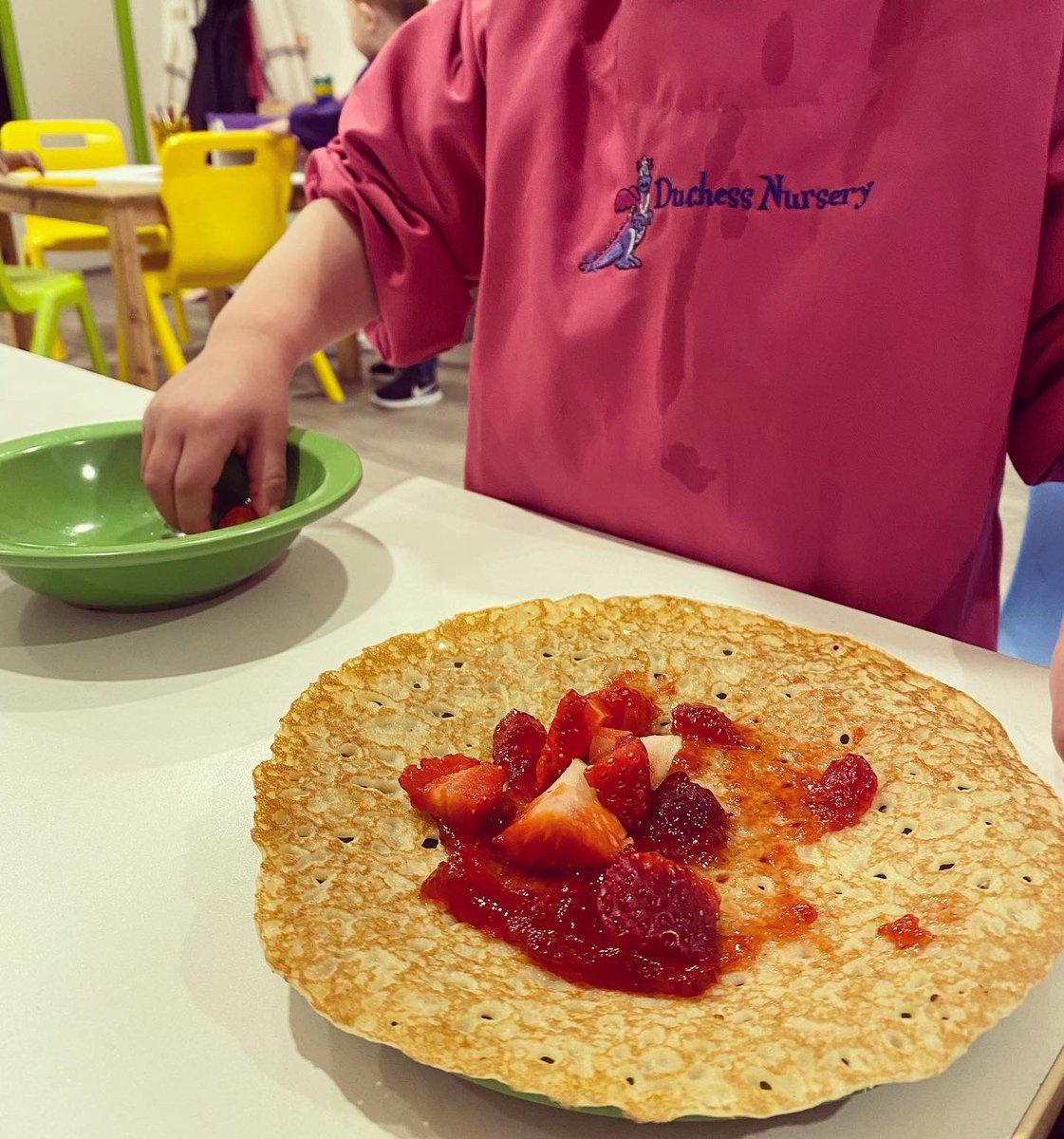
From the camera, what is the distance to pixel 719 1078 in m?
0.39

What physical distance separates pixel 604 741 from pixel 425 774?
10cm

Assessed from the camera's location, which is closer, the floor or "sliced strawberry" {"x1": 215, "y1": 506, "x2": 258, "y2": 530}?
"sliced strawberry" {"x1": 215, "y1": 506, "x2": 258, "y2": 530}

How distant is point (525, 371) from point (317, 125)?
9.11 ft

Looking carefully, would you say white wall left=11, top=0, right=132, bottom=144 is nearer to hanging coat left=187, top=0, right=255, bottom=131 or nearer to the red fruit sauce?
hanging coat left=187, top=0, right=255, bottom=131

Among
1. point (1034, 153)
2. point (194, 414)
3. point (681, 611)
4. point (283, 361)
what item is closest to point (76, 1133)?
point (681, 611)

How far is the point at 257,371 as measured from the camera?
0.94m

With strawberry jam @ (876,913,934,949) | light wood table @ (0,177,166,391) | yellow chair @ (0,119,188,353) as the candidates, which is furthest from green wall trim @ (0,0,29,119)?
strawberry jam @ (876,913,934,949)

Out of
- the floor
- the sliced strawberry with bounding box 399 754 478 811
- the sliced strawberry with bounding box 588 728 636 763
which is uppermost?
the sliced strawberry with bounding box 588 728 636 763

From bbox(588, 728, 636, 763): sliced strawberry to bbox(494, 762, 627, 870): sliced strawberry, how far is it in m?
0.05

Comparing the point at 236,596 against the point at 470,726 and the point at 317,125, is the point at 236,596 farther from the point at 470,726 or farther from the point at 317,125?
the point at 317,125

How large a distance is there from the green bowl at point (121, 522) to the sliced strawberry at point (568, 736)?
290 mm

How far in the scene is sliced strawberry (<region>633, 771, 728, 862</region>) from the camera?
21.4 inches

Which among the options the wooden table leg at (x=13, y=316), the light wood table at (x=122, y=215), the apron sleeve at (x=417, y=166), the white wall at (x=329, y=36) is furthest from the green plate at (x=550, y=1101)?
the white wall at (x=329, y=36)

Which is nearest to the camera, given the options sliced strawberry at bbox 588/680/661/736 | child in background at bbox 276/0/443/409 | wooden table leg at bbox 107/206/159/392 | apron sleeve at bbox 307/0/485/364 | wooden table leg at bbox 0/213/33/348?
sliced strawberry at bbox 588/680/661/736
